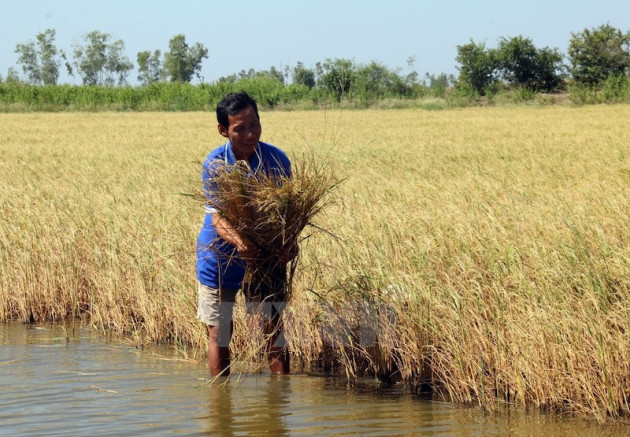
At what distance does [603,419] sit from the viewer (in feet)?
12.9

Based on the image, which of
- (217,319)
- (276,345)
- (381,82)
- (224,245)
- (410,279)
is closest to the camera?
(224,245)

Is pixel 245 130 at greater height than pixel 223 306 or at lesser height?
greater

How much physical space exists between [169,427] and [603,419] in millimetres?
2060

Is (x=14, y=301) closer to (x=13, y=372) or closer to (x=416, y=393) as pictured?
(x=13, y=372)

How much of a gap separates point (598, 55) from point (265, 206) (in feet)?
183

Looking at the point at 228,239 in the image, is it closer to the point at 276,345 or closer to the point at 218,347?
the point at 218,347

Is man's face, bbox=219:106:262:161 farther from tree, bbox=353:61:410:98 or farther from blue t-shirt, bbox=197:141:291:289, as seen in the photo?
tree, bbox=353:61:410:98

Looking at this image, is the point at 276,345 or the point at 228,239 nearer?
the point at 228,239

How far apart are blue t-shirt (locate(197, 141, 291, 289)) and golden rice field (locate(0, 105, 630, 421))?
15cm

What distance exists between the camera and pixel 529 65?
56438mm

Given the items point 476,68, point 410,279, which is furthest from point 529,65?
point 410,279

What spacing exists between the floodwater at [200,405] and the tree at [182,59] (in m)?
111

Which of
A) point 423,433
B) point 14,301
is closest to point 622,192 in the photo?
point 423,433

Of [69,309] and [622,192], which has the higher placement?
[622,192]
